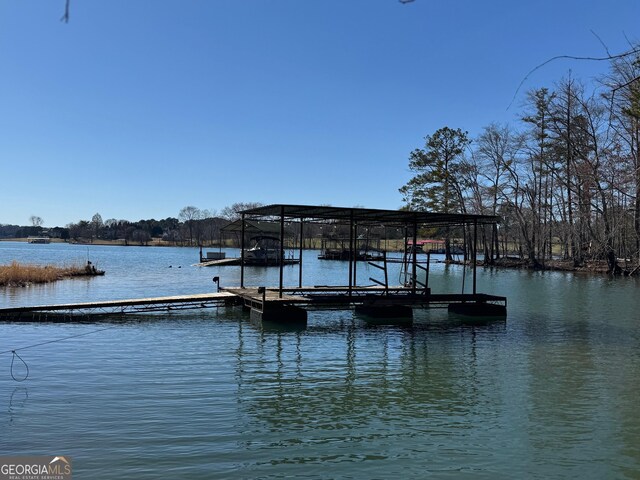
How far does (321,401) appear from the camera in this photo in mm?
8891

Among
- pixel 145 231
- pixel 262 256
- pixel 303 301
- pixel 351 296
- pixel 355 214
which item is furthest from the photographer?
pixel 145 231

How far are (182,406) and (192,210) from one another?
165 m

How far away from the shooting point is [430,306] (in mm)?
22938

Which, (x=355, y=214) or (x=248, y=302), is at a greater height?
(x=355, y=214)

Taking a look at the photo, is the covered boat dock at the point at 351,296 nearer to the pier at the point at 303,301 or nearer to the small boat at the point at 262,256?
the pier at the point at 303,301

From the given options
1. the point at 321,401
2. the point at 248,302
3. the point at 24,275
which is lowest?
the point at 321,401

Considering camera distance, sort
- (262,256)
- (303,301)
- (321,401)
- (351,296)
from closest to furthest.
→ (321,401) < (303,301) < (351,296) < (262,256)

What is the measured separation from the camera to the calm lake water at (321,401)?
6410 mm

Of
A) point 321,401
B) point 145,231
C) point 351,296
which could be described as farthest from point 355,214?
point 145,231

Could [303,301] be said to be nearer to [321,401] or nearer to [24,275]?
[321,401]

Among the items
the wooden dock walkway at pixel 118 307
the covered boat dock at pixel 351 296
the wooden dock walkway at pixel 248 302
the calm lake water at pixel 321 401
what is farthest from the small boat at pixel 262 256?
the calm lake water at pixel 321 401

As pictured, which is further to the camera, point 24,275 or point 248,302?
point 24,275

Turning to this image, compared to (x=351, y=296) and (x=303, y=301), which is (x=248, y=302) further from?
(x=351, y=296)

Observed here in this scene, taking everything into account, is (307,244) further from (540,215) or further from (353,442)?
(353,442)
